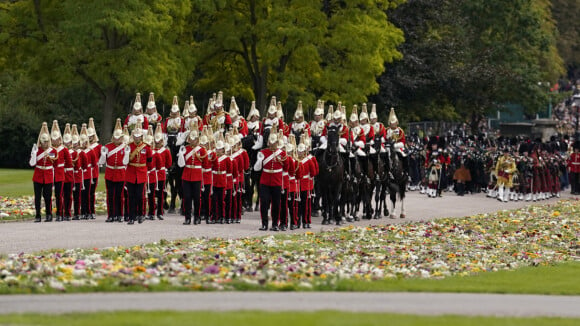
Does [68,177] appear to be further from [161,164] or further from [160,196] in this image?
[160,196]

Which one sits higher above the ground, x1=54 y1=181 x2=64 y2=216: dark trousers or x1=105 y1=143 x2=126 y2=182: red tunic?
x1=105 y1=143 x2=126 y2=182: red tunic

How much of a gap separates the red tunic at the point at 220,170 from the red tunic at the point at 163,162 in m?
1.12

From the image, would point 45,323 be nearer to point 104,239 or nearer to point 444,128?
point 104,239

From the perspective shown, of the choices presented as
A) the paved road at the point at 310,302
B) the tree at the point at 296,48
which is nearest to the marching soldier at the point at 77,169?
the paved road at the point at 310,302

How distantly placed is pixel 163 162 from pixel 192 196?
3.78ft

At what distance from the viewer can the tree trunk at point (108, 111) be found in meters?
53.3

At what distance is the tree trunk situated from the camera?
5328cm

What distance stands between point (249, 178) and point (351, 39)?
23324 mm

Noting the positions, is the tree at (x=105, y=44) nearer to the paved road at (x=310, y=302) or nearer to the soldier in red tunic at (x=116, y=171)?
the soldier in red tunic at (x=116, y=171)

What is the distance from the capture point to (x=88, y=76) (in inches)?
2066

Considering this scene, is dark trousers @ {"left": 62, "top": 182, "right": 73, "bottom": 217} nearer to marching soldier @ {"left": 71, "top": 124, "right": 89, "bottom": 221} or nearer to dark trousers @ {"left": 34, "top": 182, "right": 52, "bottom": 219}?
marching soldier @ {"left": 71, "top": 124, "right": 89, "bottom": 221}

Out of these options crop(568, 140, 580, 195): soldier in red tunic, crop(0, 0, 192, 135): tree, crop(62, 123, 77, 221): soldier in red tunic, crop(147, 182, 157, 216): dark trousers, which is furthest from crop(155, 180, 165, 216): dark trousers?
crop(568, 140, 580, 195): soldier in red tunic

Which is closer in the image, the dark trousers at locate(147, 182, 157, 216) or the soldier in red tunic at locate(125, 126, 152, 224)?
the soldier in red tunic at locate(125, 126, 152, 224)

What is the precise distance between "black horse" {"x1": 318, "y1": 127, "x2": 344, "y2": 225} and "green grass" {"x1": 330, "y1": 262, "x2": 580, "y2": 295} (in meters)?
9.53
